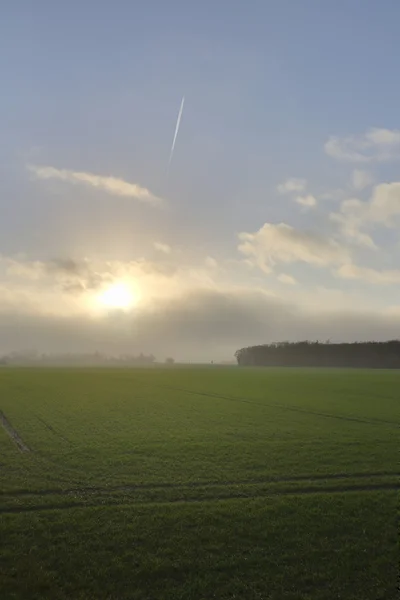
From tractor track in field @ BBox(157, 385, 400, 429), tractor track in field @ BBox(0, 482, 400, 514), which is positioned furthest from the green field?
tractor track in field @ BBox(157, 385, 400, 429)

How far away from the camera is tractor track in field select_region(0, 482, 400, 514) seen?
2195cm

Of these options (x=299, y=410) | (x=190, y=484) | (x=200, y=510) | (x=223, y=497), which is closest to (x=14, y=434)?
(x=190, y=484)

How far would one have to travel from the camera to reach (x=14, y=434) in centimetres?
4038

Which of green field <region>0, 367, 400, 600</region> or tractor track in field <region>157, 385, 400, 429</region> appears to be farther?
tractor track in field <region>157, 385, 400, 429</region>

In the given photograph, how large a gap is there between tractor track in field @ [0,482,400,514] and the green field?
0.33ft

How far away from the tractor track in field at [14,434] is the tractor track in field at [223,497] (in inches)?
524

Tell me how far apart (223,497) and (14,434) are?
2498cm

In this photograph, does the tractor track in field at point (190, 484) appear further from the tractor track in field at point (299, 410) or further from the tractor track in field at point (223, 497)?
the tractor track in field at point (299, 410)

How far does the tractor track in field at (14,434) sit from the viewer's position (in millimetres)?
34969

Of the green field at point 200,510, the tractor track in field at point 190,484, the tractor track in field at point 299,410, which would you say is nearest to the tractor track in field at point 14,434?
the green field at point 200,510

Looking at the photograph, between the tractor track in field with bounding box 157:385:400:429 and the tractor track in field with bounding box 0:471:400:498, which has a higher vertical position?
the tractor track in field with bounding box 157:385:400:429

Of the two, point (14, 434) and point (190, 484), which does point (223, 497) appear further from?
point (14, 434)

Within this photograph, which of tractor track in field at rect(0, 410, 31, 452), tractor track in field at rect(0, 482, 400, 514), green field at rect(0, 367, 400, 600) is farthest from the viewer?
tractor track in field at rect(0, 410, 31, 452)

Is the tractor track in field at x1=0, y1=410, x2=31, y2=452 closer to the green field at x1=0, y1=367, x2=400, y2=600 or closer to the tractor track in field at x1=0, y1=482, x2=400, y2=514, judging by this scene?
the green field at x1=0, y1=367, x2=400, y2=600
